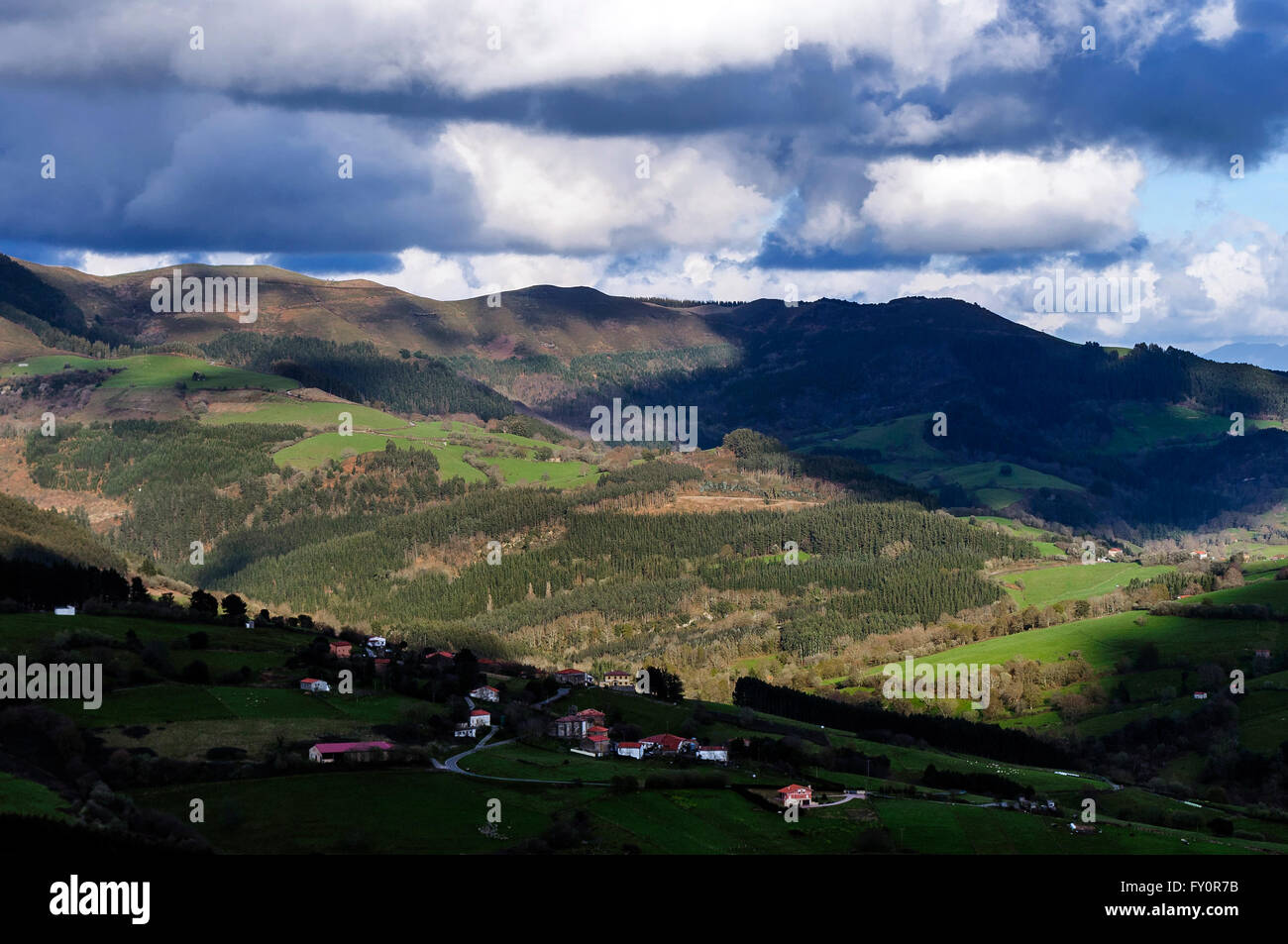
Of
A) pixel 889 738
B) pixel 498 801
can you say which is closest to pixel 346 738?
pixel 498 801

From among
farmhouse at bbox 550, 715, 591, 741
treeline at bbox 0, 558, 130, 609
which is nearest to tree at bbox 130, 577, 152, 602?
treeline at bbox 0, 558, 130, 609

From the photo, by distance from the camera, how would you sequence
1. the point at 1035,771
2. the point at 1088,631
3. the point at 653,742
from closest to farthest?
1. the point at 653,742
2. the point at 1035,771
3. the point at 1088,631

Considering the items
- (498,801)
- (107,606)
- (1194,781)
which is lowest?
(1194,781)

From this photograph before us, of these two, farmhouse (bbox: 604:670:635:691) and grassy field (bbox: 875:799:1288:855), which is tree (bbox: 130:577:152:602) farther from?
grassy field (bbox: 875:799:1288:855)

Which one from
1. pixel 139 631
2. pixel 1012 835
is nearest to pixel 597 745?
pixel 1012 835

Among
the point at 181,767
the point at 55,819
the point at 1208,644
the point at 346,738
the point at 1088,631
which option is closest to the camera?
the point at 55,819

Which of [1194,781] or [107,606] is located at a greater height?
[107,606]
